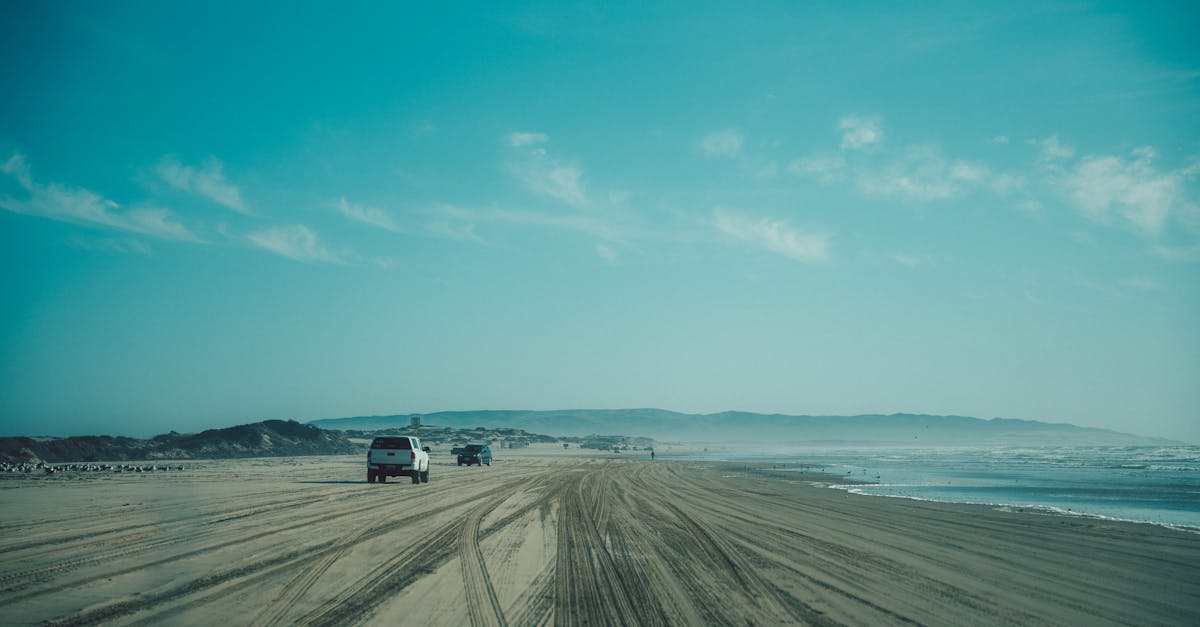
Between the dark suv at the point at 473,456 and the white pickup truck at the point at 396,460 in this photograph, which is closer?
the white pickup truck at the point at 396,460

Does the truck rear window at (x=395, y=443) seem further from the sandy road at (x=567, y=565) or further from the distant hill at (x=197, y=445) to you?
the distant hill at (x=197, y=445)

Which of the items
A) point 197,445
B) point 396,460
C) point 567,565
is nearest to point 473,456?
point 396,460

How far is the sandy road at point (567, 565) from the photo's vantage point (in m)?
8.35

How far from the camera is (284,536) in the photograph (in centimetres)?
1386

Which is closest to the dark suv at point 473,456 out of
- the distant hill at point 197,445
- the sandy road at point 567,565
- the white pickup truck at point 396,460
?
the distant hill at point 197,445

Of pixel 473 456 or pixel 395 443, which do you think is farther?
pixel 473 456

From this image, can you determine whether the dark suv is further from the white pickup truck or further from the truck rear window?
the white pickup truck

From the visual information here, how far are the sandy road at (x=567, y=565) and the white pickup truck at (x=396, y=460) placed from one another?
359 inches

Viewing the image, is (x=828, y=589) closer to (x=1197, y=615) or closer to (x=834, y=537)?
(x=1197, y=615)

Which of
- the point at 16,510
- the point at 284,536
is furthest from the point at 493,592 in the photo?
the point at 16,510

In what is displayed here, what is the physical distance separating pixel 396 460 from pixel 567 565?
21.0 meters

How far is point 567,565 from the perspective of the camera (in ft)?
37.3

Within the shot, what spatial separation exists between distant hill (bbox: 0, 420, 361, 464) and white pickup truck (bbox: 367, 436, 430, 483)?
28979 millimetres

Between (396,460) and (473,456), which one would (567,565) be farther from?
(473,456)
